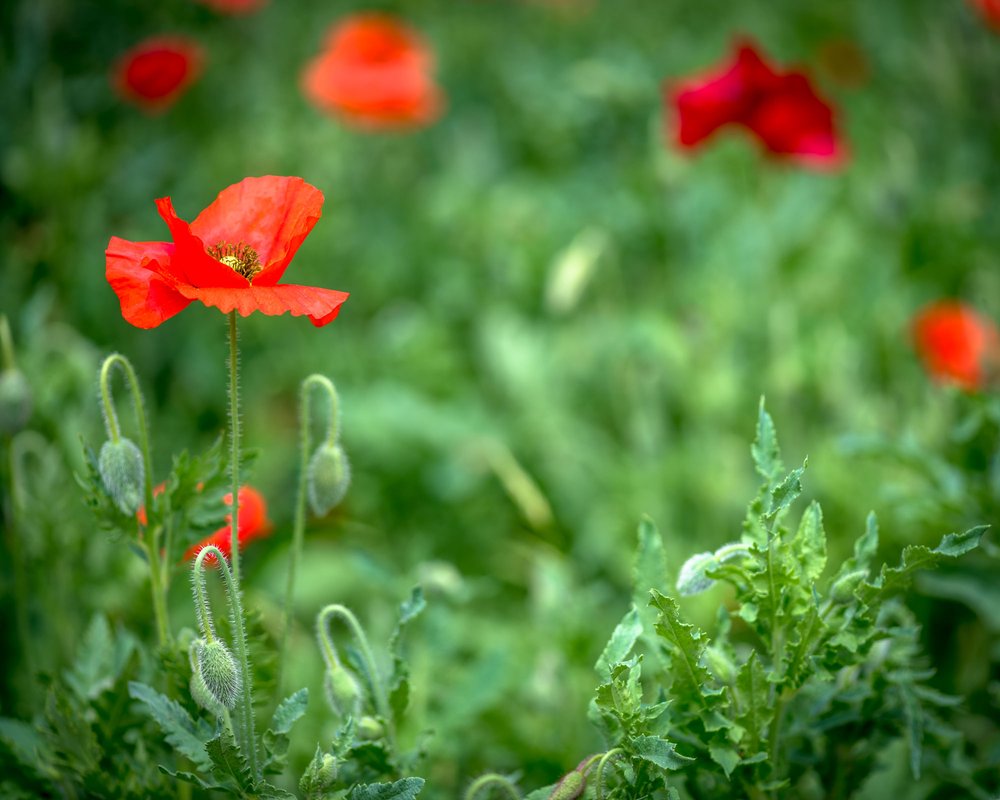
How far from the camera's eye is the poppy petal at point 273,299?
0.89 metres

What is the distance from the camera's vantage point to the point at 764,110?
7.20ft

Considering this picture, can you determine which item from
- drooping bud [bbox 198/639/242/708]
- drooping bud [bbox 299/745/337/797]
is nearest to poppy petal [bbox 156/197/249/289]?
drooping bud [bbox 198/639/242/708]

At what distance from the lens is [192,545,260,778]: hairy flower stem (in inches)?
35.5

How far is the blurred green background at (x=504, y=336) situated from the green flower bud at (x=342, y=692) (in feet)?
0.79

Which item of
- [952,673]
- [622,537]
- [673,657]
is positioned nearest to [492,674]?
[673,657]

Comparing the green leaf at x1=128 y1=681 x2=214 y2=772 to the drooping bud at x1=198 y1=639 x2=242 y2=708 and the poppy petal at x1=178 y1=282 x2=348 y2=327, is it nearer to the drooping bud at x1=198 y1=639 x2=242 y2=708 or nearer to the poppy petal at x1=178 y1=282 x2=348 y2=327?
the drooping bud at x1=198 y1=639 x2=242 y2=708

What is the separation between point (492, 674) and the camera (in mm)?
1411

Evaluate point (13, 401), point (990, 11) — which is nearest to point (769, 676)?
point (13, 401)

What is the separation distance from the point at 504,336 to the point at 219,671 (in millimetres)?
1701

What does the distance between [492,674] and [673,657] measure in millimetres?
460

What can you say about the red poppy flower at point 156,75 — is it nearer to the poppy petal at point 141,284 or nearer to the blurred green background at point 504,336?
the blurred green background at point 504,336

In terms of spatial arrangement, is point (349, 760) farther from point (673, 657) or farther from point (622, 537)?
point (622, 537)

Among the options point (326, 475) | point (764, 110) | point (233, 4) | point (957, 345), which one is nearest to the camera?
point (326, 475)

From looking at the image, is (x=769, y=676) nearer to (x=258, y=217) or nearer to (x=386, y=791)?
(x=386, y=791)
